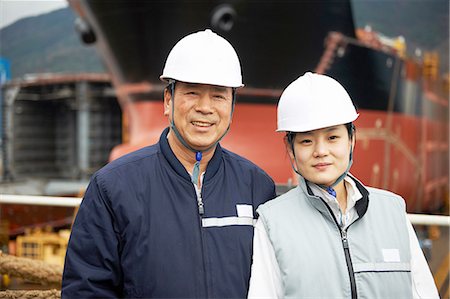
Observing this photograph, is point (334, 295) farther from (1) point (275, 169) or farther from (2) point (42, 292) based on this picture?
(1) point (275, 169)

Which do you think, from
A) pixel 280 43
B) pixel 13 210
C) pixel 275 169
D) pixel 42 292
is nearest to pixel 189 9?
pixel 280 43

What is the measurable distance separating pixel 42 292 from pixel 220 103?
1.12m

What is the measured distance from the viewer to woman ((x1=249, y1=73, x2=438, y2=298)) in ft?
4.82

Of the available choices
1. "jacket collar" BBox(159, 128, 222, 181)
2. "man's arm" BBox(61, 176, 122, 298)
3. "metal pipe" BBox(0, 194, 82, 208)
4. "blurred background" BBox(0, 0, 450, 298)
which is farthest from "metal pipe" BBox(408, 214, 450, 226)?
"blurred background" BBox(0, 0, 450, 298)

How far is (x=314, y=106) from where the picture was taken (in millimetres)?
1566

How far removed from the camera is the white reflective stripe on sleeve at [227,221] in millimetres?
1577

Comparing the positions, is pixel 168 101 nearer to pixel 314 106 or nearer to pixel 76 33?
pixel 314 106

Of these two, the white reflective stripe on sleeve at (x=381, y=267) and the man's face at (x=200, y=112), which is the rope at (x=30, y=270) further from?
the white reflective stripe on sleeve at (x=381, y=267)

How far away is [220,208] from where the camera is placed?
5.28 feet

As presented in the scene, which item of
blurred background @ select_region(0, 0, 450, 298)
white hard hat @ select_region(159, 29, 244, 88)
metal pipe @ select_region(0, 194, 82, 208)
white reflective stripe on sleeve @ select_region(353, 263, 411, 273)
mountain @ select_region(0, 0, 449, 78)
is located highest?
mountain @ select_region(0, 0, 449, 78)

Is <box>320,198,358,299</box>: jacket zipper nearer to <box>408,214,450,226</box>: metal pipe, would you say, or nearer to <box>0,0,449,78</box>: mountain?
<box>408,214,450,226</box>: metal pipe

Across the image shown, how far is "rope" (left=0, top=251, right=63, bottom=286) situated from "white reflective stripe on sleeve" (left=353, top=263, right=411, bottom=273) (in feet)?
5.51

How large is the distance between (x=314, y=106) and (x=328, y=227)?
0.34 metres

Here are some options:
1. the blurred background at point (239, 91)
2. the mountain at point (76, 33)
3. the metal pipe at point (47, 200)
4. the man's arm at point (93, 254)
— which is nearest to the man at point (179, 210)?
the man's arm at point (93, 254)
